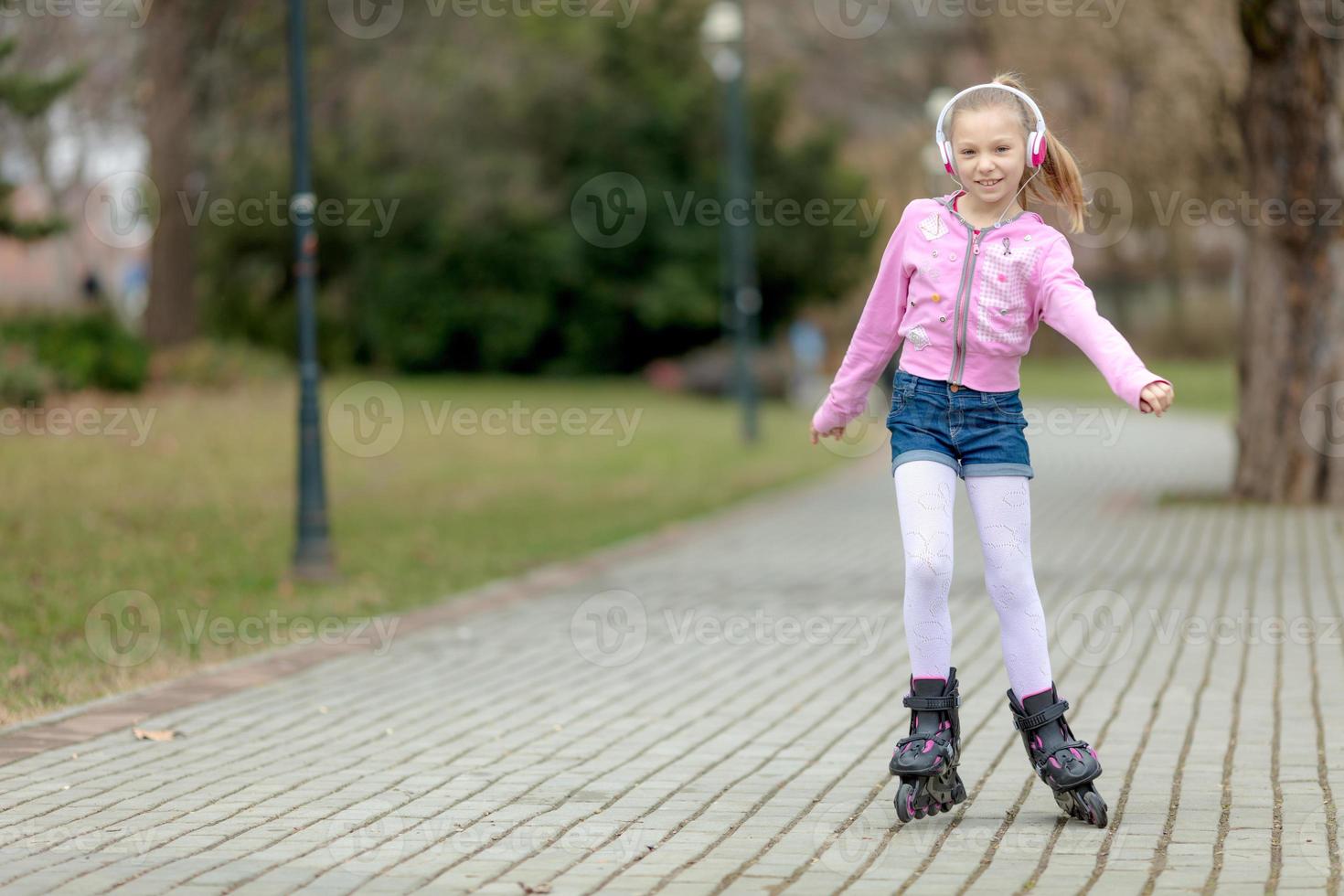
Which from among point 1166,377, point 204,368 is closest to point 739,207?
point 204,368

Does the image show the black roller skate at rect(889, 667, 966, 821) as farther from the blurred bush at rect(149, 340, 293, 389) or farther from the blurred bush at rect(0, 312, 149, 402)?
the blurred bush at rect(149, 340, 293, 389)

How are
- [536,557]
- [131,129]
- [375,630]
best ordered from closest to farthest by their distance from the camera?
[375,630], [536,557], [131,129]

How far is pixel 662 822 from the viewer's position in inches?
191

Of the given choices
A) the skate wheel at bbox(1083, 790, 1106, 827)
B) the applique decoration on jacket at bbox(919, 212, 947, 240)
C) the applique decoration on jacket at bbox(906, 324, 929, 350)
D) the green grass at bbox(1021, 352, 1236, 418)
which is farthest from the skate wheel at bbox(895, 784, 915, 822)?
the green grass at bbox(1021, 352, 1236, 418)

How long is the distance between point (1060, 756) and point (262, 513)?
31.0 feet

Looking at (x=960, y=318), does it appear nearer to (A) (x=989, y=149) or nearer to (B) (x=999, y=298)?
(B) (x=999, y=298)

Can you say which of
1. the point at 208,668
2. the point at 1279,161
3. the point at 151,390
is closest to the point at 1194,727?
the point at 208,668

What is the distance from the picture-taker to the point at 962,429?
4691 mm

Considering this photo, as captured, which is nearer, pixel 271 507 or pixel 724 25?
pixel 271 507

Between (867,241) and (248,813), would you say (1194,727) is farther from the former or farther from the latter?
(867,241)

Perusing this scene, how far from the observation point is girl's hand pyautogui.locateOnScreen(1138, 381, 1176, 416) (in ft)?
13.7

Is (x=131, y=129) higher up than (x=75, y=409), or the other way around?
(x=131, y=129)

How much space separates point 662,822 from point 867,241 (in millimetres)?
33406

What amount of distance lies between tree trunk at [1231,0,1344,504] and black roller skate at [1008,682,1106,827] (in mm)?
8718
